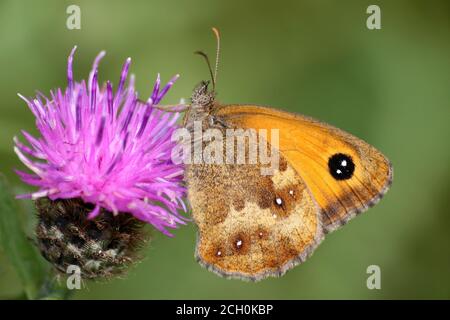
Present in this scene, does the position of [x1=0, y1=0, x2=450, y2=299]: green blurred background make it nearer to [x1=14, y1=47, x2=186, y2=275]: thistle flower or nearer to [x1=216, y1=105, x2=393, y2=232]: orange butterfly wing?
[x1=14, y1=47, x2=186, y2=275]: thistle flower

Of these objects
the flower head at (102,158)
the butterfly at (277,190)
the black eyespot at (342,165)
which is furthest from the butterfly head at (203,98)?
the black eyespot at (342,165)

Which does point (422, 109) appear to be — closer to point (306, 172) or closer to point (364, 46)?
point (364, 46)

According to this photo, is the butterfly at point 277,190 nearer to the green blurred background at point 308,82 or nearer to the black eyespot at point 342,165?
the black eyespot at point 342,165

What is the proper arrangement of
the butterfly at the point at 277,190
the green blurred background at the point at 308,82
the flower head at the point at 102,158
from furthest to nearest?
the green blurred background at the point at 308,82
the butterfly at the point at 277,190
the flower head at the point at 102,158

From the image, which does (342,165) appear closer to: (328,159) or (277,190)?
(328,159)

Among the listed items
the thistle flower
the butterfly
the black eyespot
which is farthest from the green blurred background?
the black eyespot

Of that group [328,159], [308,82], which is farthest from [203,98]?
[308,82]
